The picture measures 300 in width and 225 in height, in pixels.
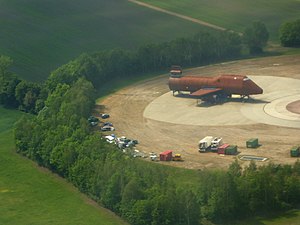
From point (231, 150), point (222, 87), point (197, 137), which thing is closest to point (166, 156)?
point (231, 150)

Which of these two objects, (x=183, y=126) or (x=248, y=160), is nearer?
(x=248, y=160)

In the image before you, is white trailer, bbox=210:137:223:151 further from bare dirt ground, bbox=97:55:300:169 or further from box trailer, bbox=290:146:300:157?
box trailer, bbox=290:146:300:157

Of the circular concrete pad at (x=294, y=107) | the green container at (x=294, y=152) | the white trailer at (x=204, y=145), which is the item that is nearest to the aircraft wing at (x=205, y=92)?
the circular concrete pad at (x=294, y=107)

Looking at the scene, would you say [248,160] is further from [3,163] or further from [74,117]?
[3,163]

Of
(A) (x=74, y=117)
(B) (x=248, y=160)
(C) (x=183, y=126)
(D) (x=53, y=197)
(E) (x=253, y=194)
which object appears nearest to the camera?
(E) (x=253, y=194)

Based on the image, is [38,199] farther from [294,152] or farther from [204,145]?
[294,152]

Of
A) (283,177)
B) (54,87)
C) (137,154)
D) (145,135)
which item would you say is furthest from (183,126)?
(283,177)
